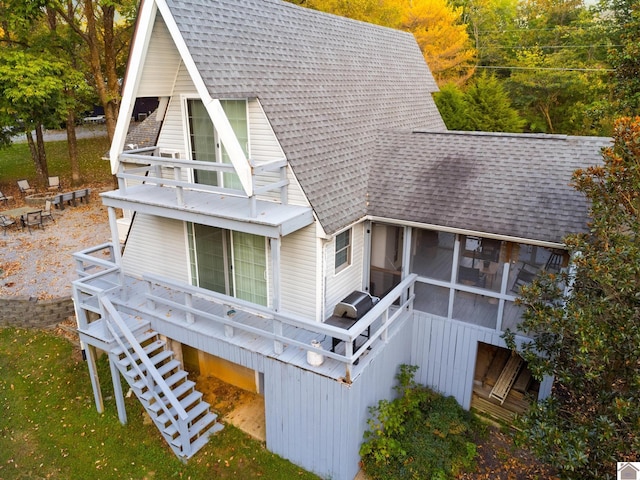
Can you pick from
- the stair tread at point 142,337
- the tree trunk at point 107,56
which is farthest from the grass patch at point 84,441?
the tree trunk at point 107,56

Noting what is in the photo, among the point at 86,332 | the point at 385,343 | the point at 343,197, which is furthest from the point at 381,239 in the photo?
the point at 86,332

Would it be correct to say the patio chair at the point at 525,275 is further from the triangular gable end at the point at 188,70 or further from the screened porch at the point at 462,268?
the triangular gable end at the point at 188,70

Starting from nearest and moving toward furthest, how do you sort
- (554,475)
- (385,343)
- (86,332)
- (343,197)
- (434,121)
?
(554,475), (385,343), (343,197), (86,332), (434,121)

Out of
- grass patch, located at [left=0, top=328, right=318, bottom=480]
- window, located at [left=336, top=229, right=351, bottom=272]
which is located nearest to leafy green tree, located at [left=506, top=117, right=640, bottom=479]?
window, located at [left=336, top=229, right=351, bottom=272]

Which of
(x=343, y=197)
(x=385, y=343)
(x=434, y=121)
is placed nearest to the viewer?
(x=385, y=343)

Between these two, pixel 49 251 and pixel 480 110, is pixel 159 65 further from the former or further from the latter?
pixel 480 110

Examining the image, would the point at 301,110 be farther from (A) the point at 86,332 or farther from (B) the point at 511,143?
(A) the point at 86,332
